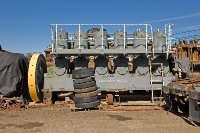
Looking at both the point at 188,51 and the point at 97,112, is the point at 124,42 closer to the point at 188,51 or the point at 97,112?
the point at 97,112

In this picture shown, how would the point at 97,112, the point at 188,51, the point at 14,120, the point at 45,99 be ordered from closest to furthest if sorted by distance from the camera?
the point at 14,120 → the point at 97,112 → the point at 45,99 → the point at 188,51

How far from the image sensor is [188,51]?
Answer: 2559 cm

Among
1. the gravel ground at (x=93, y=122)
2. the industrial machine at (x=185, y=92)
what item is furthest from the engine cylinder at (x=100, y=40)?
the gravel ground at (x=93, y=122)

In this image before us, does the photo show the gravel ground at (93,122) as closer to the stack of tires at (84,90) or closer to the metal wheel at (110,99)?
the stack of tires at (84,90)

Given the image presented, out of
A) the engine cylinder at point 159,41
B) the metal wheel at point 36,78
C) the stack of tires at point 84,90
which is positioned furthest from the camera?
the engine cylinder at point 159,41

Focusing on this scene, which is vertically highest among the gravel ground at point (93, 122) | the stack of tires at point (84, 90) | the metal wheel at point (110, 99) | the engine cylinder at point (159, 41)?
the engine cylinder at point (159, 41)

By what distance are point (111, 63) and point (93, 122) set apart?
5658mm

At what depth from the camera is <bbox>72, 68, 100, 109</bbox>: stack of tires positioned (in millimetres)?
10969

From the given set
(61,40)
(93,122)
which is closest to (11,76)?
(61,40)

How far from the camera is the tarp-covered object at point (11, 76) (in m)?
12.1

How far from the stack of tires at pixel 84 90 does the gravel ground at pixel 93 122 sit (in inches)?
16.8

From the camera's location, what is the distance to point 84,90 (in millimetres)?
11023

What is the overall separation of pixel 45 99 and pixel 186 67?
6.98m

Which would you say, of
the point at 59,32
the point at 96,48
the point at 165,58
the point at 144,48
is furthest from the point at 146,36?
the point at 59,32
